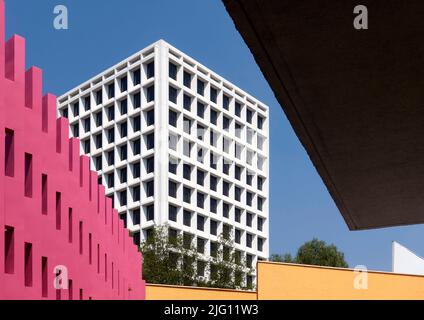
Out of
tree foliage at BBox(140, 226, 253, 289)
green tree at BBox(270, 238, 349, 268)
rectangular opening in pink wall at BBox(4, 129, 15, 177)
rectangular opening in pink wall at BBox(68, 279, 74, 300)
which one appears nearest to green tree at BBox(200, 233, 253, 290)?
tree foliage at BBox(140, 226, 253, 289)

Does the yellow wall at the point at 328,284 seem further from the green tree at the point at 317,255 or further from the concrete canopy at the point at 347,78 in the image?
the green tree at the point at 317,255

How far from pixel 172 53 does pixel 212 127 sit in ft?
33.2

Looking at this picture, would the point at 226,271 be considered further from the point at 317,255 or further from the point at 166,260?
the point at 317,255

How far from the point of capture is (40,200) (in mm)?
25484

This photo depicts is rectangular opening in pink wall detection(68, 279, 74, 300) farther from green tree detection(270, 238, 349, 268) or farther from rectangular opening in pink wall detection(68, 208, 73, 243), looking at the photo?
green tree detection(270, 238, 349, 268)

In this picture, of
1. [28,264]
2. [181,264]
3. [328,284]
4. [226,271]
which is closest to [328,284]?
[328,284]

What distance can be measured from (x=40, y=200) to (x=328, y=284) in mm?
12368

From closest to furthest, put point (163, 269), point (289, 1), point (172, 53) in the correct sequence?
point (289, 1) < point (163, 269) < point (172, 53)

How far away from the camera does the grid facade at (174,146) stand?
269ft

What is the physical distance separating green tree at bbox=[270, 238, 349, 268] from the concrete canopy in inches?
2566

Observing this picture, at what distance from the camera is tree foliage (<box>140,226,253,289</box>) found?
2477 inches

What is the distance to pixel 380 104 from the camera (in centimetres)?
821

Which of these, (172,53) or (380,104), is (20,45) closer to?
(380,104)
